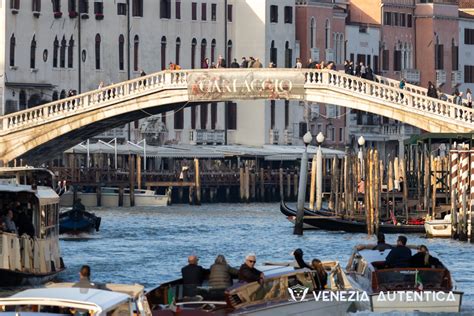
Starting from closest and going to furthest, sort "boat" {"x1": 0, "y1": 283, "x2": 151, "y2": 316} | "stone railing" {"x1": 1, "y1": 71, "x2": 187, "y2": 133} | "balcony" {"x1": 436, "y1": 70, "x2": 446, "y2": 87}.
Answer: "boat" {"x1": 0, "y1": 283, "x2": 151, "y2": 316} → "stone railing" {"x1": 1, "y1": 71, "x2": 187, "y2": 133} → "balcony" {"x1": 436, "y1": 70, "x2": 446, "y2": 87}

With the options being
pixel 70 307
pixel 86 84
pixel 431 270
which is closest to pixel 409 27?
pixel 86 84

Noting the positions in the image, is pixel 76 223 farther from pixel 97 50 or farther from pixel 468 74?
pixel 468 74

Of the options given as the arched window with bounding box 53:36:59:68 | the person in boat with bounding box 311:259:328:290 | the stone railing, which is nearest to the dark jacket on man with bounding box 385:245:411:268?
the person in boat with bounding box 311:259:328:290

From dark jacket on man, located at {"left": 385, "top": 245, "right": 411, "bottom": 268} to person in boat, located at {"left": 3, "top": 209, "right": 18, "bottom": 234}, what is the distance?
18.5 feet

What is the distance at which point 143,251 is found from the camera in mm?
47156

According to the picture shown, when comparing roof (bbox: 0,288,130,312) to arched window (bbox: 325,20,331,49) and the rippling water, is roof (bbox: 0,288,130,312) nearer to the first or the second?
the rippling water

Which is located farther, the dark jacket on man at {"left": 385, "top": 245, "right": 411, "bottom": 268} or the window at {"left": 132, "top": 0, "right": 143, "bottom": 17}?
the window at {"left": 132, "top": 0, "right": 143, "bottom": 17}

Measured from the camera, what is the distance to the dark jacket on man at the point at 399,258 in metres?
31.9

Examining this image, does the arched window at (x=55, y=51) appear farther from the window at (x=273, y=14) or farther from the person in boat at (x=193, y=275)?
the person in boat at (x=193, y=275)

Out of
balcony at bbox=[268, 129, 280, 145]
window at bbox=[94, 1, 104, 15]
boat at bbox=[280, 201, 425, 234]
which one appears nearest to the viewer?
boat at bbox=[280, 201, 425, 234]

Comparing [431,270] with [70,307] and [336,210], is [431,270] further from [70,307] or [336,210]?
[336,210]

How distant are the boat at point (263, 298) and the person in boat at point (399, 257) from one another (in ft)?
4.57

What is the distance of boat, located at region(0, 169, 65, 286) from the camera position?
113ft

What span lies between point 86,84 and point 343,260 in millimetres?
35212
